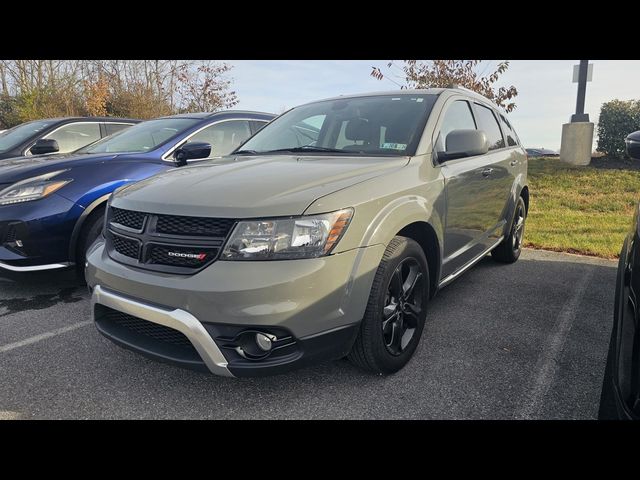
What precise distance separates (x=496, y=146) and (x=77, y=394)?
3.97 meters

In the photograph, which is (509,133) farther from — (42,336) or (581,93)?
(581,93)

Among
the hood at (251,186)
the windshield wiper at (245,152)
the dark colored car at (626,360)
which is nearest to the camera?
the dark colored car at (626,360)

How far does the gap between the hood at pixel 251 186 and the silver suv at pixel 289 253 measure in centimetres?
1

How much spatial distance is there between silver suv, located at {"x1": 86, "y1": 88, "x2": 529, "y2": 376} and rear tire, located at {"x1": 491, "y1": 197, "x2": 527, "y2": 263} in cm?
196

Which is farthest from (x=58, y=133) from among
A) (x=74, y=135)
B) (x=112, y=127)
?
(x=112, y=127)

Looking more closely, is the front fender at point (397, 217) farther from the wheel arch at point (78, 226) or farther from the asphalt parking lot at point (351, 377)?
the wheel arch at point (78, 226)

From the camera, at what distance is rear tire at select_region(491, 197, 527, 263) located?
4.95 meters

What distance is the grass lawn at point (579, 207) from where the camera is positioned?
6.13 metres

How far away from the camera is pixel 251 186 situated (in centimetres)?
238

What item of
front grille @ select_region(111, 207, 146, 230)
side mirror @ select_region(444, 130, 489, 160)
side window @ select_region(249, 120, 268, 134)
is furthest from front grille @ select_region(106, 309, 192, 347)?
side window @ select_region(249, 120, 268, 134)

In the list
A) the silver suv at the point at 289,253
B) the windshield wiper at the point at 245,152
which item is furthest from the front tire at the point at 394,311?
the windshield wiper at the point at 245,152
